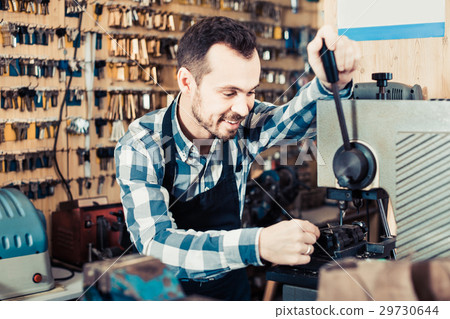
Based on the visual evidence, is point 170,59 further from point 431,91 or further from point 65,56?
point 431,91

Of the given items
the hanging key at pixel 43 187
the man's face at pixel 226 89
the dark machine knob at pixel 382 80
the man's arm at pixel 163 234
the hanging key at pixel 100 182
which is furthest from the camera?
the hanging key at pixel 100 182

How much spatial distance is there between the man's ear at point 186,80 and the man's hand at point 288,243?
0.68m

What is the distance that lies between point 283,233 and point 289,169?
3.36m

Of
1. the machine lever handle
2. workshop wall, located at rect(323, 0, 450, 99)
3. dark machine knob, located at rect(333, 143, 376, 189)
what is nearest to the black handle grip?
the machine lever handle

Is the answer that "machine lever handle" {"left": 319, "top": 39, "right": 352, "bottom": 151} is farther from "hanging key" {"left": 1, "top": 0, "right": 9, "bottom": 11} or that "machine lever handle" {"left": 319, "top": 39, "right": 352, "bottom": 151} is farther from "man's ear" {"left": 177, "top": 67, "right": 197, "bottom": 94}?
"hanging key" {"left": 1, "top": 0, "right": 9, "bottom": 11}

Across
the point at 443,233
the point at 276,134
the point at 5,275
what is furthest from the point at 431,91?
the point at 5,275

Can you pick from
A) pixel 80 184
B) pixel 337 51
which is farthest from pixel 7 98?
pixel 337 51

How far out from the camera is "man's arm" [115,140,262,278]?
1.24 metres

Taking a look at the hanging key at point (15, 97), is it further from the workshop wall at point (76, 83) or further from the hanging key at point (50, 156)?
the hanging key at point (50, 156)

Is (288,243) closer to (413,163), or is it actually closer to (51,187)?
(413,163)

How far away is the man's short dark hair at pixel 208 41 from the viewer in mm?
1603

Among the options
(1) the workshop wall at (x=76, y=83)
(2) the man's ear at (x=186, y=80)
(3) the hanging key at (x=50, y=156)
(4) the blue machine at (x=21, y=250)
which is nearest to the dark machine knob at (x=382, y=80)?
(2) the man's ear at (x=186, y=80)

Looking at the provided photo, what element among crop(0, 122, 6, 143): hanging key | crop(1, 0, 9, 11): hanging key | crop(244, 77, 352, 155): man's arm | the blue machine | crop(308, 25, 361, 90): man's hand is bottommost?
the blue machine

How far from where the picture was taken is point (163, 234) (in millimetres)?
1371
